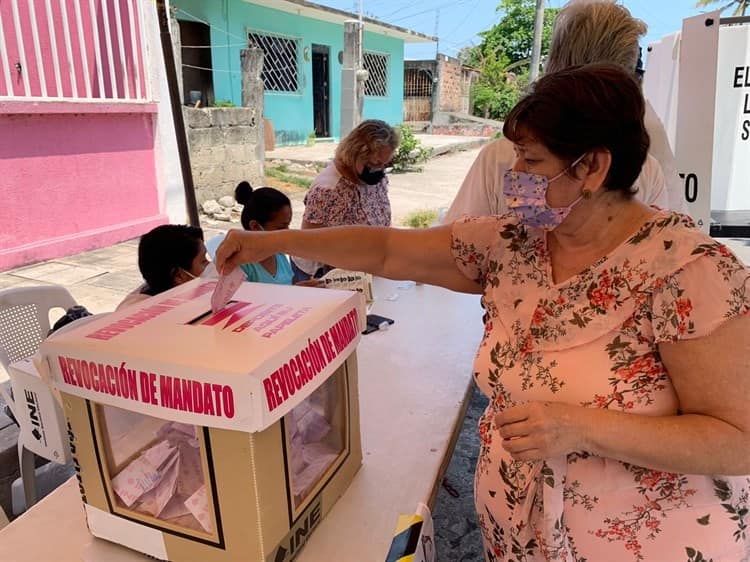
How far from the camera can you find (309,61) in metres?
11.3

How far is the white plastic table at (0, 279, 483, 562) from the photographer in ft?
3.16

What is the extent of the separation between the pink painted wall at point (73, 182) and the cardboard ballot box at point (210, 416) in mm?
4564

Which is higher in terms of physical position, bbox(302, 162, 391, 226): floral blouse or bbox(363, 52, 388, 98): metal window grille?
bbox(363, 52, 388, 98): metal window grille

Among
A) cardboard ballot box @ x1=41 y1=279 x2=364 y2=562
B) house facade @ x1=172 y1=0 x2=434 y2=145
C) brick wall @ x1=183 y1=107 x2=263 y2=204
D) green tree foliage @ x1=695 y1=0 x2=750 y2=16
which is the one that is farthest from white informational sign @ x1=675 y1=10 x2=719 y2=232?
green tree foliage @ x1=695 y1=0 x2=750 y2=16

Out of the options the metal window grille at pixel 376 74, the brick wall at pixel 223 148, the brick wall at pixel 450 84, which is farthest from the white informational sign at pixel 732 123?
the brick wall at pixel 450 84

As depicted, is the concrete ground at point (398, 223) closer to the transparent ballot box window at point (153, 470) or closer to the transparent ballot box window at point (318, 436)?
the transparent ballot box window at point (318, 436)

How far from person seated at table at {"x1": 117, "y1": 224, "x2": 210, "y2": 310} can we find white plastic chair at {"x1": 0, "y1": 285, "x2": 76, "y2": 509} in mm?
612

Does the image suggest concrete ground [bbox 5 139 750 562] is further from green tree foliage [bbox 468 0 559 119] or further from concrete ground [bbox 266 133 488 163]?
green tree foliage [bbox 468 0 559 119]

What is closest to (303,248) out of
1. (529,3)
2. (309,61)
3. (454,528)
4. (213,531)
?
(213,531)

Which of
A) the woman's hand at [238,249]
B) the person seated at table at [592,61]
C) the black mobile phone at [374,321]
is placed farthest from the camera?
the black mobile phone at [374,321]

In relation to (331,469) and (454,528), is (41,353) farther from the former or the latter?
(454,528)

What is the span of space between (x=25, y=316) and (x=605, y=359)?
79.3 inches

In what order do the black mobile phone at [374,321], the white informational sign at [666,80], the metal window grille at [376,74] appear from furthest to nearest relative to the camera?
the metal window grille at [376,74]
the white informational sign at [666,80]
the black mobile phone at [374,321]

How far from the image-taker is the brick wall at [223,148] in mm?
6461
